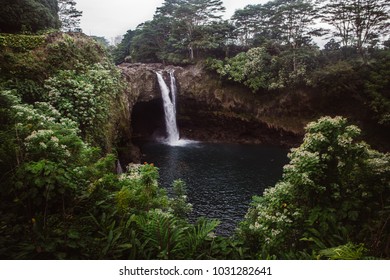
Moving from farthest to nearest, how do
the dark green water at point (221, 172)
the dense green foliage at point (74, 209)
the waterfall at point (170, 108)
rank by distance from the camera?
1. the waterfall at point (170, 108)
2. the dark green water at point (221, 172)
3. the dense green foliage at point (74, 209)

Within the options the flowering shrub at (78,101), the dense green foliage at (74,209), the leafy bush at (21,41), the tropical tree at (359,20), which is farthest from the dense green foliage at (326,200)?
the tropical tree at (359,20)

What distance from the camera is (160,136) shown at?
2922 cm

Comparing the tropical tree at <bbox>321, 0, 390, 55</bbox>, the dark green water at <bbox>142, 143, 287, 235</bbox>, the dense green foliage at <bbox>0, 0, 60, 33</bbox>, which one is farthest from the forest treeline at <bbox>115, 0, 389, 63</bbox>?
the dense green foliage at <bbox>0, 0, 60, 33</bbox>

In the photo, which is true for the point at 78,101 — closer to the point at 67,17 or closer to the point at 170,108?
the point at 67,17

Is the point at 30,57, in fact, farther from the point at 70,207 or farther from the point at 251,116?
the point at 251,116

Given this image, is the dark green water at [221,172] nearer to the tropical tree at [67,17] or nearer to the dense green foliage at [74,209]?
the dense green foliage at [74,209]

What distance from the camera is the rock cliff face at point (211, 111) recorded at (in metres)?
26.5

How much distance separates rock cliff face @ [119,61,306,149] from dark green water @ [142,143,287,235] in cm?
227

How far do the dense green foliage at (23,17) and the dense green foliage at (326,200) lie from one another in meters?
12.1

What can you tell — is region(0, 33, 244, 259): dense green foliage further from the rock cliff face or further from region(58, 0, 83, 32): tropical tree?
the rock cliff face

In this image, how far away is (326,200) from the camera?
5398mm

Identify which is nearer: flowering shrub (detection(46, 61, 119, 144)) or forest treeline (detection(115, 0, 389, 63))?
flowering shrub (detection(46, 61, 119, 144))

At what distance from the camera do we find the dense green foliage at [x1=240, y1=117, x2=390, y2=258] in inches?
→ 189
